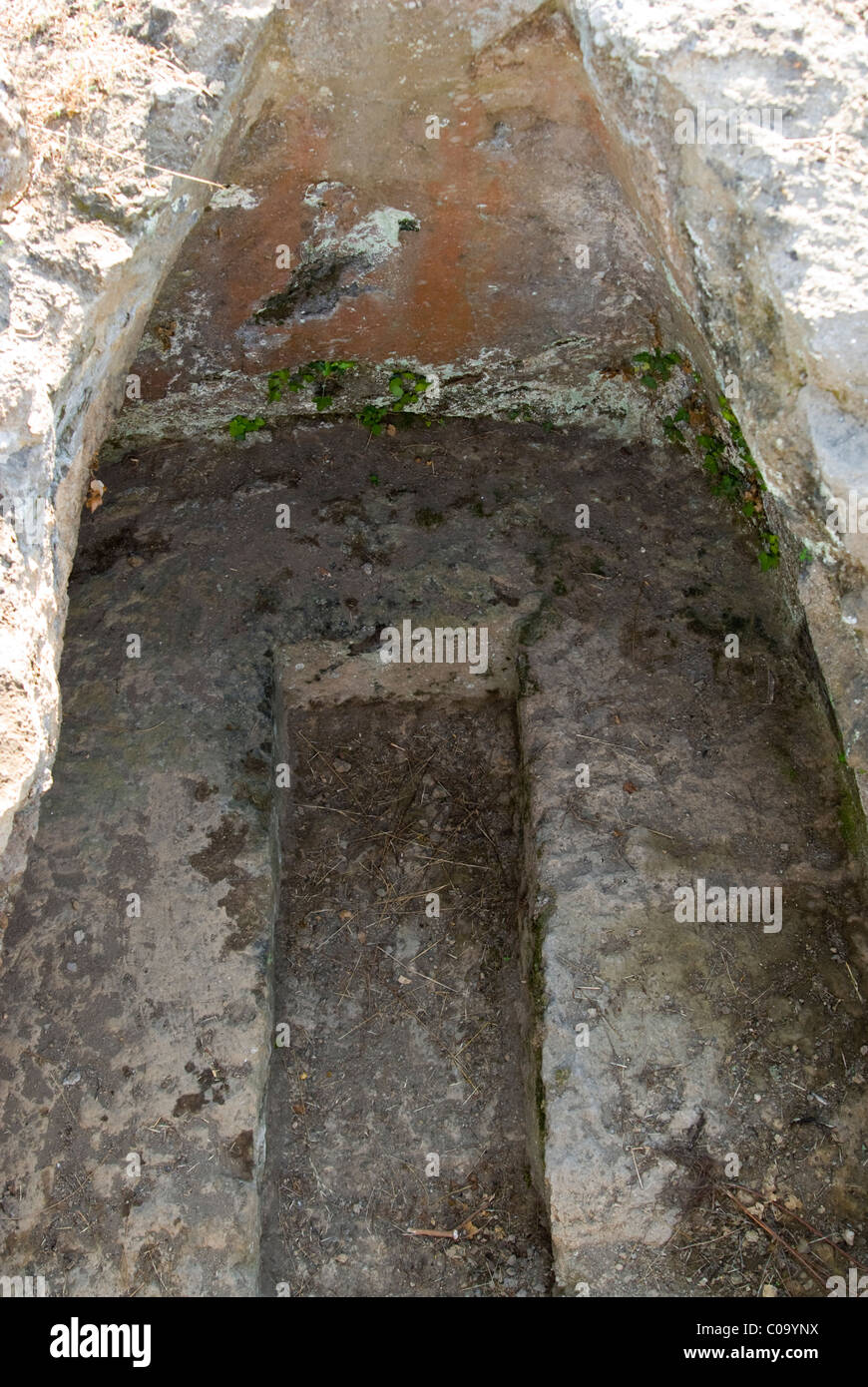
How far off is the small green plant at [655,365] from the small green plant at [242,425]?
5.13 ft

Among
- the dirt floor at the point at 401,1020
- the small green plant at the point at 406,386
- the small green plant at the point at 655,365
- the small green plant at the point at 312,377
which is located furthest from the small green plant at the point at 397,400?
the dirt floor at the point at 401,1020

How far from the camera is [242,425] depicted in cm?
452

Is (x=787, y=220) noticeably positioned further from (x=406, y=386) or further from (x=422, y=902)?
(x=422, y=902)

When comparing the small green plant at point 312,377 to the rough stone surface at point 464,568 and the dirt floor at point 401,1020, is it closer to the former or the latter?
the rough stone surface at point 464,568

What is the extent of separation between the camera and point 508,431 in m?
4.57

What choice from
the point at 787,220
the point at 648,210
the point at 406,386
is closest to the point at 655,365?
the point at 406,386

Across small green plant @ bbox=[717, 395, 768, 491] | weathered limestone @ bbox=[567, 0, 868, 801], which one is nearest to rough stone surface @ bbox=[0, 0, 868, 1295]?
weathered limestone @ bbox=[567, 0, 868, 801]

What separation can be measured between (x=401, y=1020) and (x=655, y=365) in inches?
107

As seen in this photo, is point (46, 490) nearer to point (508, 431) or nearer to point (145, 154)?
point (145, 154)

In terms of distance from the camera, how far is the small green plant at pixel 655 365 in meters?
4.17

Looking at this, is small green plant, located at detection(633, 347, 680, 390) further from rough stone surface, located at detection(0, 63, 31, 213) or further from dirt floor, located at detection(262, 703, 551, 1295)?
rough stone surface, located at detection(0, 63, 31, 213)

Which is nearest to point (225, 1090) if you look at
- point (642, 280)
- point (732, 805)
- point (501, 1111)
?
point (501, 1111)

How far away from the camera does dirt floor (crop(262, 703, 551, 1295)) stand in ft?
12.3

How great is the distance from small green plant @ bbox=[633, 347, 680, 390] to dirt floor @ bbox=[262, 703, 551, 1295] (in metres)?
1.46
